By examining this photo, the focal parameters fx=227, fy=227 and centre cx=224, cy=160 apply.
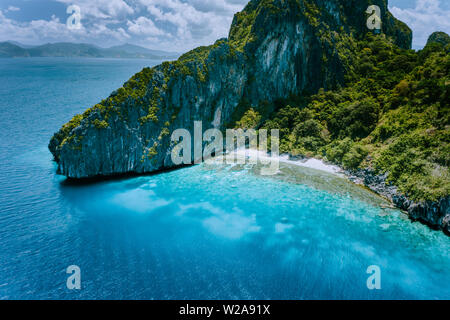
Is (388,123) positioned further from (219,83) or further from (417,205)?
(219,83)

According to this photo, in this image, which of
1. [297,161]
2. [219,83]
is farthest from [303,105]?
[219,83]

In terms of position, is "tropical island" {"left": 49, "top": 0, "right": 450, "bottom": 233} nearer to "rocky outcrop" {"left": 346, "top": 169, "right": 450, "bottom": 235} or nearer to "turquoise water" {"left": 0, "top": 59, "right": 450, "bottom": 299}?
"rocky outcrop" {"left": 346, "top": 169, "right": 450, "bottom": 235}

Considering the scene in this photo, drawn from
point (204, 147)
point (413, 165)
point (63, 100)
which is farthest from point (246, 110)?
point (63, 100)

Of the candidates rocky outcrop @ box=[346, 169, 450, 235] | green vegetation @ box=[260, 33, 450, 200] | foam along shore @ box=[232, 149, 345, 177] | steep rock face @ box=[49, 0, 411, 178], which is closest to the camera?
rocky outcrop @ box=[346, 169, 450, 235]

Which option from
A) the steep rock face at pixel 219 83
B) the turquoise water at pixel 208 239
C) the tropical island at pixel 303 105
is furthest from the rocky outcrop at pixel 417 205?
the steep rock face at pixel 219 83

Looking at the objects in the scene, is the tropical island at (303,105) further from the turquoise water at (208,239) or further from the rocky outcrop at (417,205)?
the turquoise water at (208,239)

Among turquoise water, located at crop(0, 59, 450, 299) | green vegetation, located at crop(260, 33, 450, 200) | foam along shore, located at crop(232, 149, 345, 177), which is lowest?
turquoise water, located at crop(0, 59, 450, 299)

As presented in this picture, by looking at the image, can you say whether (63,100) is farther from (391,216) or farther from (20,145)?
(391,216)

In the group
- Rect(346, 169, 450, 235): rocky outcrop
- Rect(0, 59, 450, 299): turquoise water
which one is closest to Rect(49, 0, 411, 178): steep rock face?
Rect(0, 59, 450, 299): turquoise water
